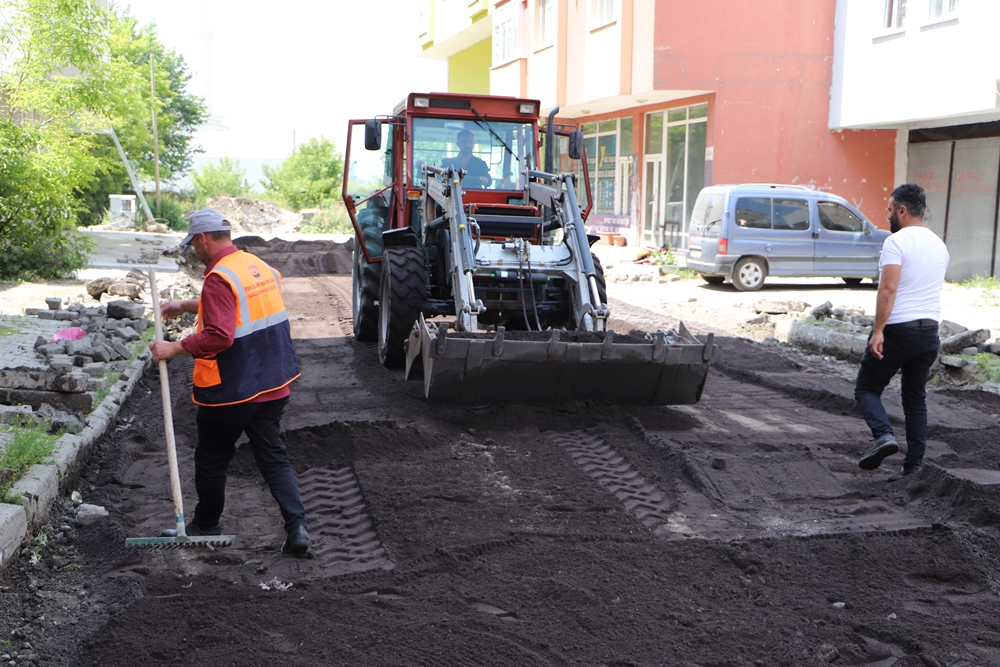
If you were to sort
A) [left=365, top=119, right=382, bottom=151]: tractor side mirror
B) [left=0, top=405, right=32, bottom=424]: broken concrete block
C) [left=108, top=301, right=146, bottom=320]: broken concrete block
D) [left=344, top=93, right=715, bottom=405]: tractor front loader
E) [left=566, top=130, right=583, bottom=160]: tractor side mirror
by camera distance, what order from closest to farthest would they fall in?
[left=0, top=405, right=32, bottom=424]: broken concrete block, [left=344, top=93, right=715, bottom=405]: tractor front loader, [left=365, top=119, right=382, bottom=151]: tractor side mirror, [left=566, top=130, right=583, bottom=160]: tractor side mirror, [left=108, top=301, right=146, bottom=320]: broken concrete block

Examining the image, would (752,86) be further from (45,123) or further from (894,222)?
(894,222)

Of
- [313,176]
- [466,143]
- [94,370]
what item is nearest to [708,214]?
[466,143]

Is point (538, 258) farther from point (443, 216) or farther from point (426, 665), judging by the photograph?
point (426, 665)

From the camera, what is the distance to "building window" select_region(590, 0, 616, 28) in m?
23.3

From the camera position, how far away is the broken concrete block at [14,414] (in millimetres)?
6324

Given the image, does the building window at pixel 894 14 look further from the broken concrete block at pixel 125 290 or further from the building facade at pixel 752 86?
the broken concrete block at pixel 125 290

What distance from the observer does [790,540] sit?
4.93 meters

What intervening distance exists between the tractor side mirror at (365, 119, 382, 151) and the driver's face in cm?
91

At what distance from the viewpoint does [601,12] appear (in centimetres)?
2389

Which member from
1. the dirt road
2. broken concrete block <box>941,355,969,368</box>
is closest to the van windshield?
broken concrete block <box>941,355,969,368</box>

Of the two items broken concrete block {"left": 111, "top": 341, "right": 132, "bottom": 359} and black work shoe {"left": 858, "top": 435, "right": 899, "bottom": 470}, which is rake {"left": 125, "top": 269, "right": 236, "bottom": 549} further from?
broken concrete block {"left": 111, "top": 341, "right": 132, "bottom": 359}

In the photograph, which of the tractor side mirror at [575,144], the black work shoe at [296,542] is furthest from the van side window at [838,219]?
the black work shoe at [296,542]

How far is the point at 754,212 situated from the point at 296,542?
14.6 m

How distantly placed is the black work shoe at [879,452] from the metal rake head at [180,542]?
3.95 meters
